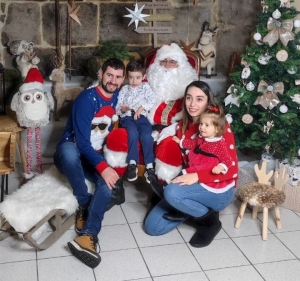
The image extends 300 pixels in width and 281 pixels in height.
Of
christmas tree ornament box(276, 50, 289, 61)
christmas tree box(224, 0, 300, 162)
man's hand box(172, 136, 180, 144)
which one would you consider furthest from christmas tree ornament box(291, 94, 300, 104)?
man's hand box(172, 136, 180, 144)

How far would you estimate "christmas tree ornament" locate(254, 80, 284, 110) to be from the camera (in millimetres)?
3198

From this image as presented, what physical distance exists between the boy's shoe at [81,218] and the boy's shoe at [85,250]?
0.25 metres

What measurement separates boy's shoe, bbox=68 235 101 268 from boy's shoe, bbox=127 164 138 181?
475 millimetres

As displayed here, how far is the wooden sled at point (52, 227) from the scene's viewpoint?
2395 millimetres

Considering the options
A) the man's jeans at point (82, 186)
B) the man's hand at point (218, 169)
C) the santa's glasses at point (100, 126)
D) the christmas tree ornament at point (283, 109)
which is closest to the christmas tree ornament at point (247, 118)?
the christmas tree ornament at point (283, 109)

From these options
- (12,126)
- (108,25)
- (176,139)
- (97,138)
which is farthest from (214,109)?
(108,25)

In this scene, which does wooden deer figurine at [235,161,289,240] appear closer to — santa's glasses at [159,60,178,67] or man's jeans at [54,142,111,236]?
man's jeans at [54,142,111,236]

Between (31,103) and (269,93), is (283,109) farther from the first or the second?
(31,103)

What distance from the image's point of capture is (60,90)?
12.4 ft

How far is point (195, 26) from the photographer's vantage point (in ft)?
14.6

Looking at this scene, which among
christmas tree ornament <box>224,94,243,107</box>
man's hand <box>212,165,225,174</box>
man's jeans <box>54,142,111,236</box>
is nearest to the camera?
man's hand <box>212,165,225,174</box>

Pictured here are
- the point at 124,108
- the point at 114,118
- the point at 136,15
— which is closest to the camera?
the point at 114,118

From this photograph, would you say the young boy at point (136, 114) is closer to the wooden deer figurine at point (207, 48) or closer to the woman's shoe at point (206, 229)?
the woman's shoe at point (206, 229)

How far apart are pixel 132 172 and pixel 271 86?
121 cm
